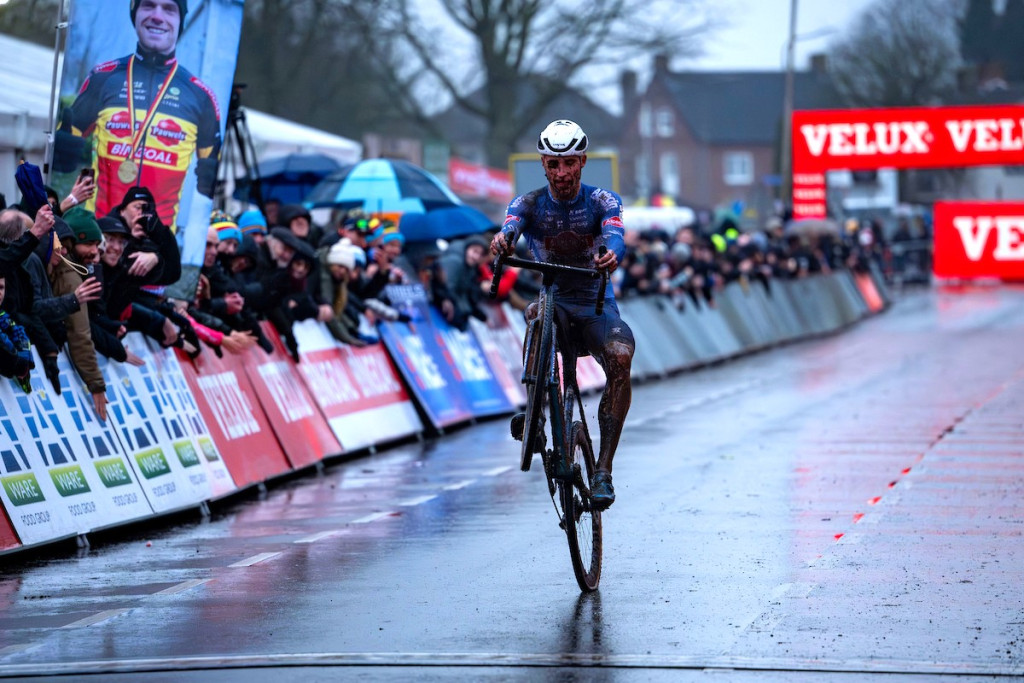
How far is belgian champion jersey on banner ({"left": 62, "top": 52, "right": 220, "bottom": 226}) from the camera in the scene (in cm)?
1355

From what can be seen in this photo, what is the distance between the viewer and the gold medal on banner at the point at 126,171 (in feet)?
44.9

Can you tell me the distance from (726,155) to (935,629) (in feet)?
393

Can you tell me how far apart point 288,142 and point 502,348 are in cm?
417

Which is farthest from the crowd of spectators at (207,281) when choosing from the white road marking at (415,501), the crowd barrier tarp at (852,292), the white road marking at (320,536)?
the crowd barrier tarp at (852,292)

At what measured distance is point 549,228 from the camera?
9336 millimetres

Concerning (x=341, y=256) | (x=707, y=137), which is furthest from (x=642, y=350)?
(x=707, y=137)

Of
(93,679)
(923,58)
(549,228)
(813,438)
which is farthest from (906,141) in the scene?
(923,58)

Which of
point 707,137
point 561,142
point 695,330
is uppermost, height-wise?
point 561,142

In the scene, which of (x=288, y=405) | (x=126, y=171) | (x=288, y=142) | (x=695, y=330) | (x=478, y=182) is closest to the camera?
(x=126, y=171)

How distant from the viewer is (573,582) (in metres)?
9.28

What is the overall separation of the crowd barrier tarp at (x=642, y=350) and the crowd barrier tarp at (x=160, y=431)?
12.8m

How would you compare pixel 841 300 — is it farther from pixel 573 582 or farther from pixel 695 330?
pixel 573 582

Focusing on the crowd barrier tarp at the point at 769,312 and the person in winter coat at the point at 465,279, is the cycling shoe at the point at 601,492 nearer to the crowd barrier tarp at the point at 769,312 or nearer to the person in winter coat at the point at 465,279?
the person in winter coat at the point at 465,279

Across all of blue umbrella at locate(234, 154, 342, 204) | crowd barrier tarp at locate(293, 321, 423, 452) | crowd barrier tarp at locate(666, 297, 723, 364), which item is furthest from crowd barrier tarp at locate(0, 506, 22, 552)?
crowd barrier tarp at locate(666, 297, 723, 364)
